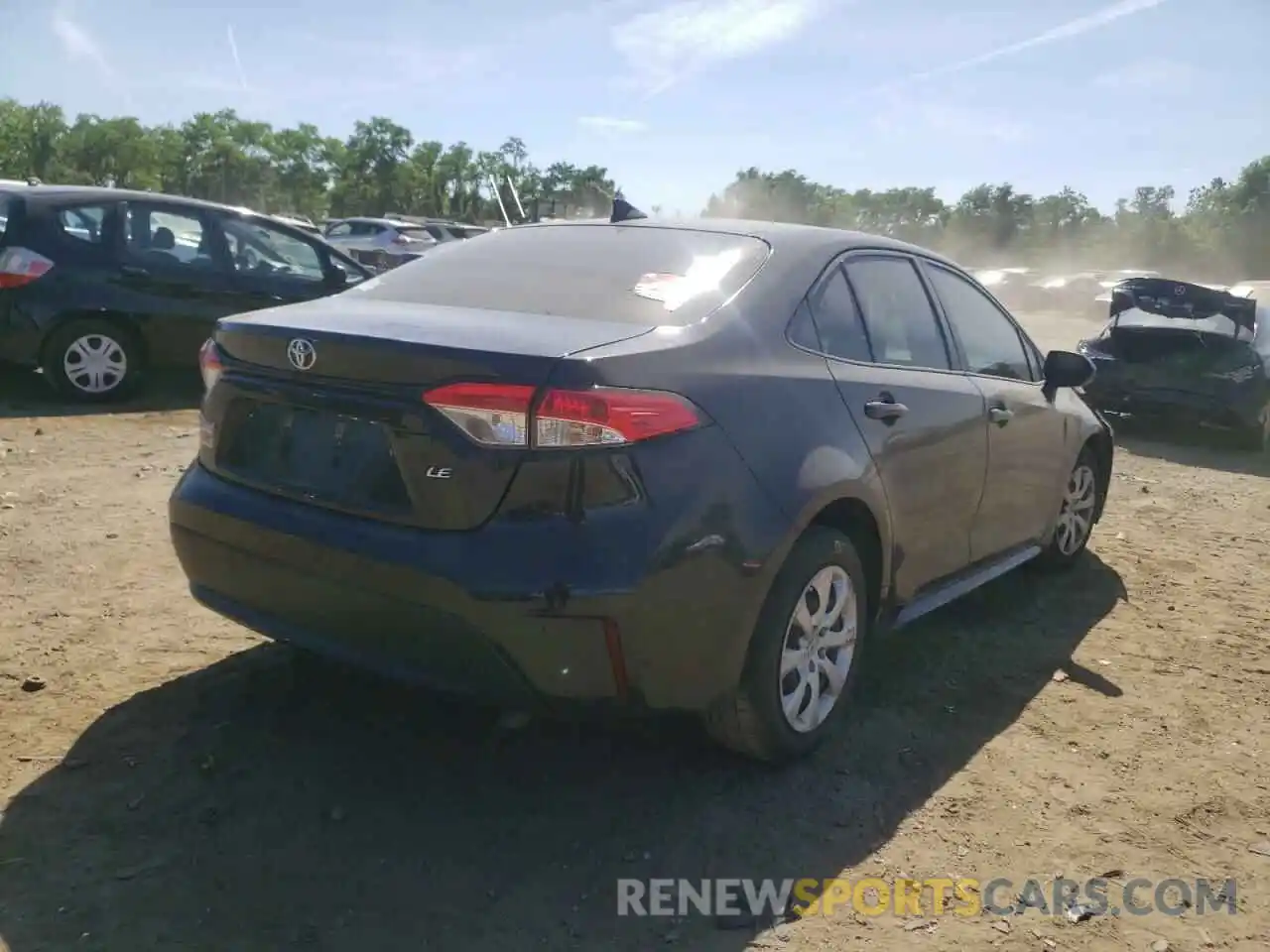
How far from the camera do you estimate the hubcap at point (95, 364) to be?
8.04 metres

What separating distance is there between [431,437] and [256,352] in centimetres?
70

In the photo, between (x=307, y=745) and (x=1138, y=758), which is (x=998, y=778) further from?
(x=307, y=745)

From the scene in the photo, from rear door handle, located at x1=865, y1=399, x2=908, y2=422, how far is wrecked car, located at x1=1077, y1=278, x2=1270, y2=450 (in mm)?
6981

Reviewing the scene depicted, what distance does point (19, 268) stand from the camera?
25.0ft

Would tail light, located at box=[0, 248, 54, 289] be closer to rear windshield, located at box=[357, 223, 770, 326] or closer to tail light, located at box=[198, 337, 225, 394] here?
rear windshield, located at box=[357, 223, 770, 326]

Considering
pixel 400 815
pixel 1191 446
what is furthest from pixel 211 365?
pixel 1191 446

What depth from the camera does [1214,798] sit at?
3482 millimetres

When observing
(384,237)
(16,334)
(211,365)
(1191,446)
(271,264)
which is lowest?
(1191,446)

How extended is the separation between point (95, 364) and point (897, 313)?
6370 mm

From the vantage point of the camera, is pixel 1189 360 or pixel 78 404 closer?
pixel 78 404

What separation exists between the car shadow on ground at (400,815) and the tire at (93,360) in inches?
200

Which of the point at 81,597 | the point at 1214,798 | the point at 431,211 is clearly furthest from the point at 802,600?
the point at 431,211

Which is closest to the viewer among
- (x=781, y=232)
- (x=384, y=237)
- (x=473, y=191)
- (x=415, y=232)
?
(x=781, y=232)

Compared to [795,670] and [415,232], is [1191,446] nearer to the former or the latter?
[795,670]
